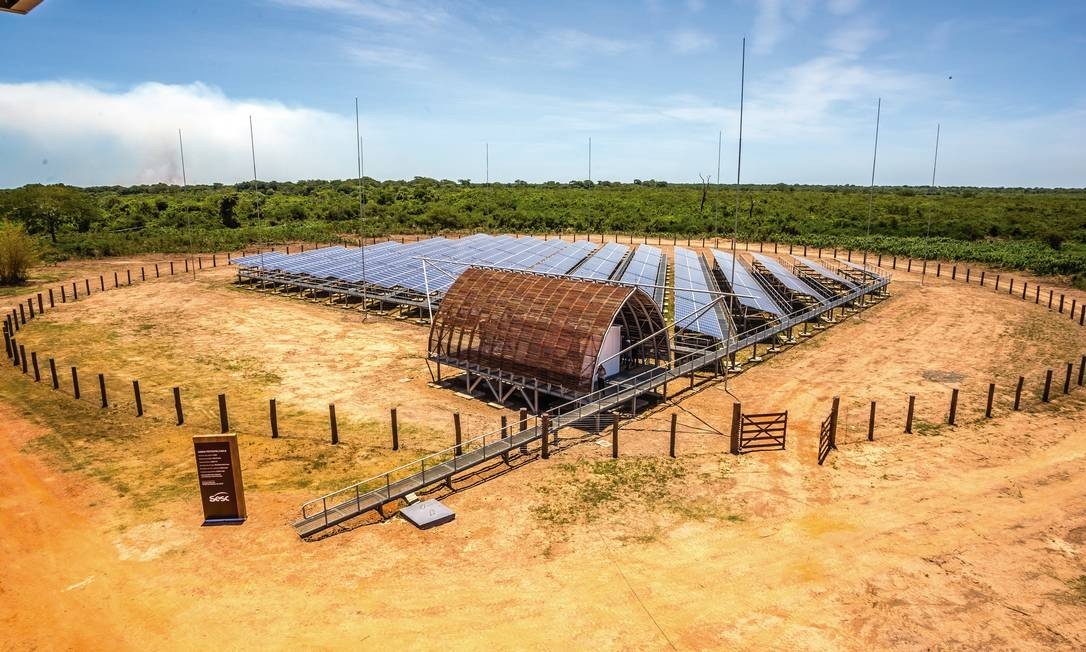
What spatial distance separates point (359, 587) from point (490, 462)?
7.98 metres

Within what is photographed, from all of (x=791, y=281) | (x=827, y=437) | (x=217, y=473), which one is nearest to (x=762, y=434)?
(x=827, y=437)

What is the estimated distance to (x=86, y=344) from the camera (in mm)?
36188

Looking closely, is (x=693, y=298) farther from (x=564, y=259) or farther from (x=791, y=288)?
(x=564, y=259)

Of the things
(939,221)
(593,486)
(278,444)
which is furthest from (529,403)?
(939,221)

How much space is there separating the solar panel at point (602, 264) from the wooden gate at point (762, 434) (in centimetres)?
2318

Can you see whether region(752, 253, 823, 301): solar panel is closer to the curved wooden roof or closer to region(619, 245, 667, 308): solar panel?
region(619, 245, 667, 308): solar panel

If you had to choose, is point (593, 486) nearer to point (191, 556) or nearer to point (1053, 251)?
point (191, 556)

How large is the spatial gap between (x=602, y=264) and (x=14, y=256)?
5004 cm

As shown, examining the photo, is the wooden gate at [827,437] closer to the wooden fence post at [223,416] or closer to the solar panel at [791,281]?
the wooden fence post at [223,416]

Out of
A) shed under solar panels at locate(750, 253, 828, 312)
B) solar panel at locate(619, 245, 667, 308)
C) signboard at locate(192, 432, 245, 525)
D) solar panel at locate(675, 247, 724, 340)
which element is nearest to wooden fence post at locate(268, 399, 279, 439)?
signboard at locate(192, 432, 245, 525)

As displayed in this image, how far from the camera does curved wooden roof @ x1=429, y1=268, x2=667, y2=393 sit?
84.7 feet

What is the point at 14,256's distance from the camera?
5275 cm

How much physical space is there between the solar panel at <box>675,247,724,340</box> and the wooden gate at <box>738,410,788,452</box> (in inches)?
222

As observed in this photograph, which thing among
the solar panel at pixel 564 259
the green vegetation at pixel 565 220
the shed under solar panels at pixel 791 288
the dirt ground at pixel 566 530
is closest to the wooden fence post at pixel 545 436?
the dirt ground at pixel 566 530
